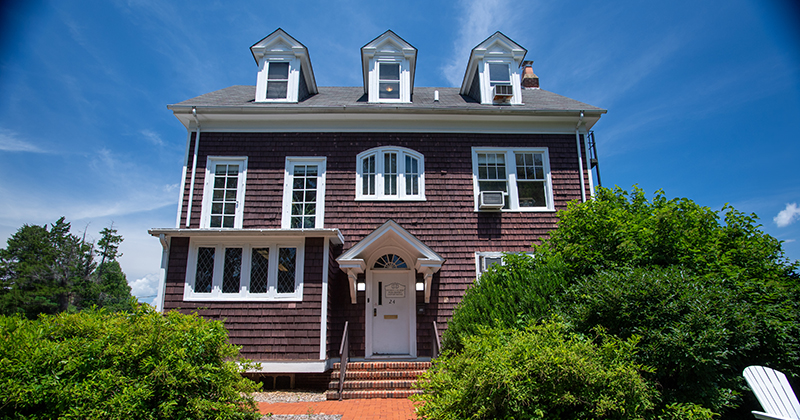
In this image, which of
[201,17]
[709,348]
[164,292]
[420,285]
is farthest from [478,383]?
[201,17]

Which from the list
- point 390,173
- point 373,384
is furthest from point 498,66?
point 373,384

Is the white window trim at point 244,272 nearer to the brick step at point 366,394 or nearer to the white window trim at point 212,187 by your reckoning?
the white window trim at point 212,187

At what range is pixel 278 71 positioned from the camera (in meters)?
10.1

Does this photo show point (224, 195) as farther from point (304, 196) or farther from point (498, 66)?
point (498, 66)

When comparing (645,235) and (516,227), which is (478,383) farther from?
(516,227)

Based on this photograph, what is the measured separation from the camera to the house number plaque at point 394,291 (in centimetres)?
884

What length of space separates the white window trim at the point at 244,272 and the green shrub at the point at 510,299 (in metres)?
3.31

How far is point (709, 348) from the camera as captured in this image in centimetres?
416

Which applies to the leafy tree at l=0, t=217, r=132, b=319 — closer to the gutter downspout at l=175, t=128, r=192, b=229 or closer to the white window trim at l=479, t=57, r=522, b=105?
the gutter downspout at l=175, t=128, r=192, b=229

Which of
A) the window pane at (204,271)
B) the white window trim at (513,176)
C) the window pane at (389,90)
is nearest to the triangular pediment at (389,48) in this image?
the window pane at (389,90)

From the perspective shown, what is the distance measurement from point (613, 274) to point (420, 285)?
414 centimetres

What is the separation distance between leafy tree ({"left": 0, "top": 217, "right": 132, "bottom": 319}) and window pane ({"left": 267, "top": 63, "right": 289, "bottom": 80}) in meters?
32.6

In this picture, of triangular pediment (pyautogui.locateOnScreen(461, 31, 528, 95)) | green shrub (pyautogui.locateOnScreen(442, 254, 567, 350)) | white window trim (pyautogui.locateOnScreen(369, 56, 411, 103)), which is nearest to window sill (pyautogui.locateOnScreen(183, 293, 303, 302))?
green shrub (pyautogui.locateOnScreen(442, 254, 567, 350))

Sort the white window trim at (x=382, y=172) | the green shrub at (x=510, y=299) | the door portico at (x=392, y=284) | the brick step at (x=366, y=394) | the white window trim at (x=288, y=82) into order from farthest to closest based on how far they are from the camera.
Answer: the white window trim at (x=288, y=82) < the white window trim at (x=382, y=172) < the door portico at (x=392, y=284) < the brick step at (x=366, y=394) < the green shrub at (x=510, y=299)
